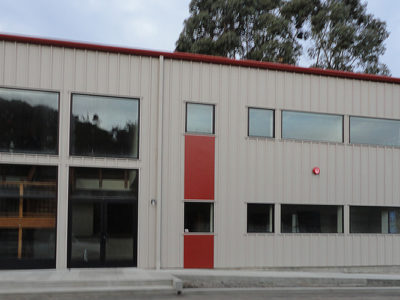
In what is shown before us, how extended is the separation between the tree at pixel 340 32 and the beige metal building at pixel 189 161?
665 inches

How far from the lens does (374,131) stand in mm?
16281

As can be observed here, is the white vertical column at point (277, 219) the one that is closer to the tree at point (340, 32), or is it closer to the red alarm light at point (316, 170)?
the red alarm light at point (316, 170)

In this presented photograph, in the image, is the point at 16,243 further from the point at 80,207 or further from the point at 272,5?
the point at 272,5

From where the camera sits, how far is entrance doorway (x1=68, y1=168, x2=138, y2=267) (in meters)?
13.5

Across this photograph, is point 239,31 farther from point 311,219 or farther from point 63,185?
point 63,185

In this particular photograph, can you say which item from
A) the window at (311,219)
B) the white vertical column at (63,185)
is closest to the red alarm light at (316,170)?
the window at (311,219)

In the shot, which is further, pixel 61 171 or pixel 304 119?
pixel 304 119

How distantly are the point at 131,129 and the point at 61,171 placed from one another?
2245 mm

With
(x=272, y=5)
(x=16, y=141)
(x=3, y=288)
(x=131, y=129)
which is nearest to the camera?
(x=3, y=288)

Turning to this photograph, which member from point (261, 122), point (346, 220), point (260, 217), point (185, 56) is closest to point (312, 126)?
point (261, 122)

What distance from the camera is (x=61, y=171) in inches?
528

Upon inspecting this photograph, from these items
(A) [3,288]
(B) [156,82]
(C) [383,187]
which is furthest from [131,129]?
(C) [383,187]

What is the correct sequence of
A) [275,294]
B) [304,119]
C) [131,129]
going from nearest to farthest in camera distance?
[275,294], [131,129], [304,119]

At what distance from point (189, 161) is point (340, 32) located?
69.4 feet
